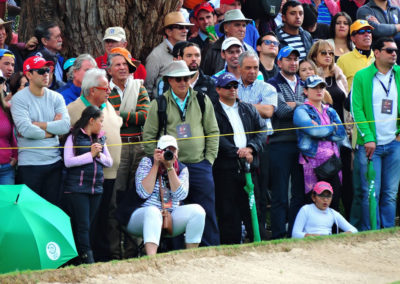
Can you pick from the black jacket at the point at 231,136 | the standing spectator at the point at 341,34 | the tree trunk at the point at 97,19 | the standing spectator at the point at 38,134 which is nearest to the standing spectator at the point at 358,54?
the standing spectator at the point at 341,34

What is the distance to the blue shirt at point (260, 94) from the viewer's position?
10172 mm

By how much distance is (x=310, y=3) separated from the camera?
13742 mm

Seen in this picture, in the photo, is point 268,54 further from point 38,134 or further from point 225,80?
point 38,134

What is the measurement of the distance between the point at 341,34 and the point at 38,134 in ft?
19.9

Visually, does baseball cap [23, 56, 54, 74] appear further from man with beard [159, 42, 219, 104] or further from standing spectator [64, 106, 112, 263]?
man with beard [159, 42, 219, 104]

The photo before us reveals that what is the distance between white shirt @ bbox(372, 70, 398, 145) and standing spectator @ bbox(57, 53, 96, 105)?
352 centimetres

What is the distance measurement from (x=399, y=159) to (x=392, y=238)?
1.05 meters

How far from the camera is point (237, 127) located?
9.72 m

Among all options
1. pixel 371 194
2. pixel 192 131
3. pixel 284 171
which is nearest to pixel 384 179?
pixel 371 194

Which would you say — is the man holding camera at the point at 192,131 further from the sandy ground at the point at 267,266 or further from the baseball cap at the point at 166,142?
the sandy ground at the point at 267,266

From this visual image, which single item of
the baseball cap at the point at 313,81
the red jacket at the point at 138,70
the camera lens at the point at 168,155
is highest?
the red jacket at the point at 138,70

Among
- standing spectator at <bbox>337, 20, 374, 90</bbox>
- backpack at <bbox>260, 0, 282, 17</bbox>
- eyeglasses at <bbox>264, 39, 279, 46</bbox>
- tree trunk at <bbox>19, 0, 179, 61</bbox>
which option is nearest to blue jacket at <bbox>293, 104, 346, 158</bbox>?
eyeglasses at <bbox>264, 39, 279, 46</bbox>

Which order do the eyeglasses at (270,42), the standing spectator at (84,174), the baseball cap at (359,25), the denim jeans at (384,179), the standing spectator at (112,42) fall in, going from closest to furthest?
the standing spectator at (84,174)
the denim jeans at (384,179)
the standing spectator at (112,42)
the eyeglasses at (270,42)
the baseball cap at (359,25)

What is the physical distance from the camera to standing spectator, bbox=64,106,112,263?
8461mm
